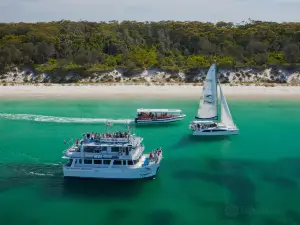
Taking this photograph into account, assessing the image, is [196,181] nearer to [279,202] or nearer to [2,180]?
[279,202]

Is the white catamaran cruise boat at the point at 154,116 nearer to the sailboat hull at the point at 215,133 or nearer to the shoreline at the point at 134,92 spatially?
the sailboat hull at the point at 215,133

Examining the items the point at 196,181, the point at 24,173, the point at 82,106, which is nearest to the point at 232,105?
the point at 82,106

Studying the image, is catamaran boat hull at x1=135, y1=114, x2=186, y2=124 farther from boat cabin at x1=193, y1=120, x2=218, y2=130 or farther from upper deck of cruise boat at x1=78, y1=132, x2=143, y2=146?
upper deck of cruise boat at x1=78, y1=132, x2=143, y2=146

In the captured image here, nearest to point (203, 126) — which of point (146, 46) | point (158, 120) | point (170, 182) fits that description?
point (158, 120)

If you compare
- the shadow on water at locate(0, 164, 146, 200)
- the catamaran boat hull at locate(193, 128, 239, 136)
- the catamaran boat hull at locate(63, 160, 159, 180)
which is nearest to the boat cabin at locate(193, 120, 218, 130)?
the catamaran boat hull at locate(193, 128, 239, 136)

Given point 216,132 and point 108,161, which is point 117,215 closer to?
point 108,161

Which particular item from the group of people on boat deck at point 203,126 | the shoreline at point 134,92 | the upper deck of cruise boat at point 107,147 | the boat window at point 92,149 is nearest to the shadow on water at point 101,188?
the upper deck of cruise boat at point 107,147
